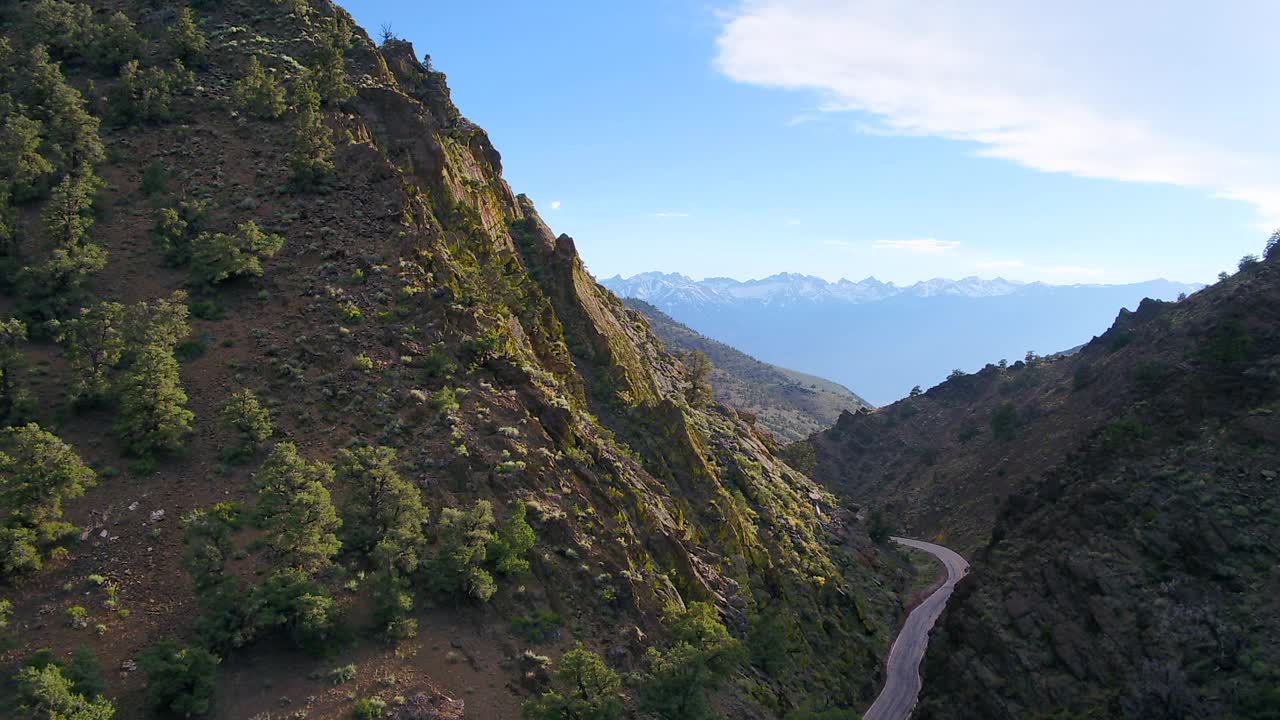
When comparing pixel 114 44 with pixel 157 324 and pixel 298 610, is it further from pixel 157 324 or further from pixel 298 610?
pixel 298 610

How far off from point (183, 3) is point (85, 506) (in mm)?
51911

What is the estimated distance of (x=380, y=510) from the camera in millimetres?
30172

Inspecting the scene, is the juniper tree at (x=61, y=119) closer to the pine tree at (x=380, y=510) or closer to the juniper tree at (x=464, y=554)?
the pine tree at (x=380, y=510)

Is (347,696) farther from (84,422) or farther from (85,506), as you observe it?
(84,422)

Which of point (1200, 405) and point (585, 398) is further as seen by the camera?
point (585, 398)

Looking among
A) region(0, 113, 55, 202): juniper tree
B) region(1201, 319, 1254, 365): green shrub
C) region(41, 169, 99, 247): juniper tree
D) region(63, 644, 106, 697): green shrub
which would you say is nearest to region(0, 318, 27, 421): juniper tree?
region(41, 169, 99, 247): juniper tree

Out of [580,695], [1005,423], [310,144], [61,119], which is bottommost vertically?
[580,695]

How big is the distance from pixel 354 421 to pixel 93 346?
1292 cm

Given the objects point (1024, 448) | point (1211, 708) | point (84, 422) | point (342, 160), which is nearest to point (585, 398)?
point (342, 160)

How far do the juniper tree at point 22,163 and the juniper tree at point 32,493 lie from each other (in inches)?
862

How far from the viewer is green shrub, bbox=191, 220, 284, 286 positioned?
39.3m

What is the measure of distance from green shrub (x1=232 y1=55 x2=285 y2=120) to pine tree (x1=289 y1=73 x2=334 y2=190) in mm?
1333

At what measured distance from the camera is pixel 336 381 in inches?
1407

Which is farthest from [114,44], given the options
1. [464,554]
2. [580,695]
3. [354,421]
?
[580,695]
